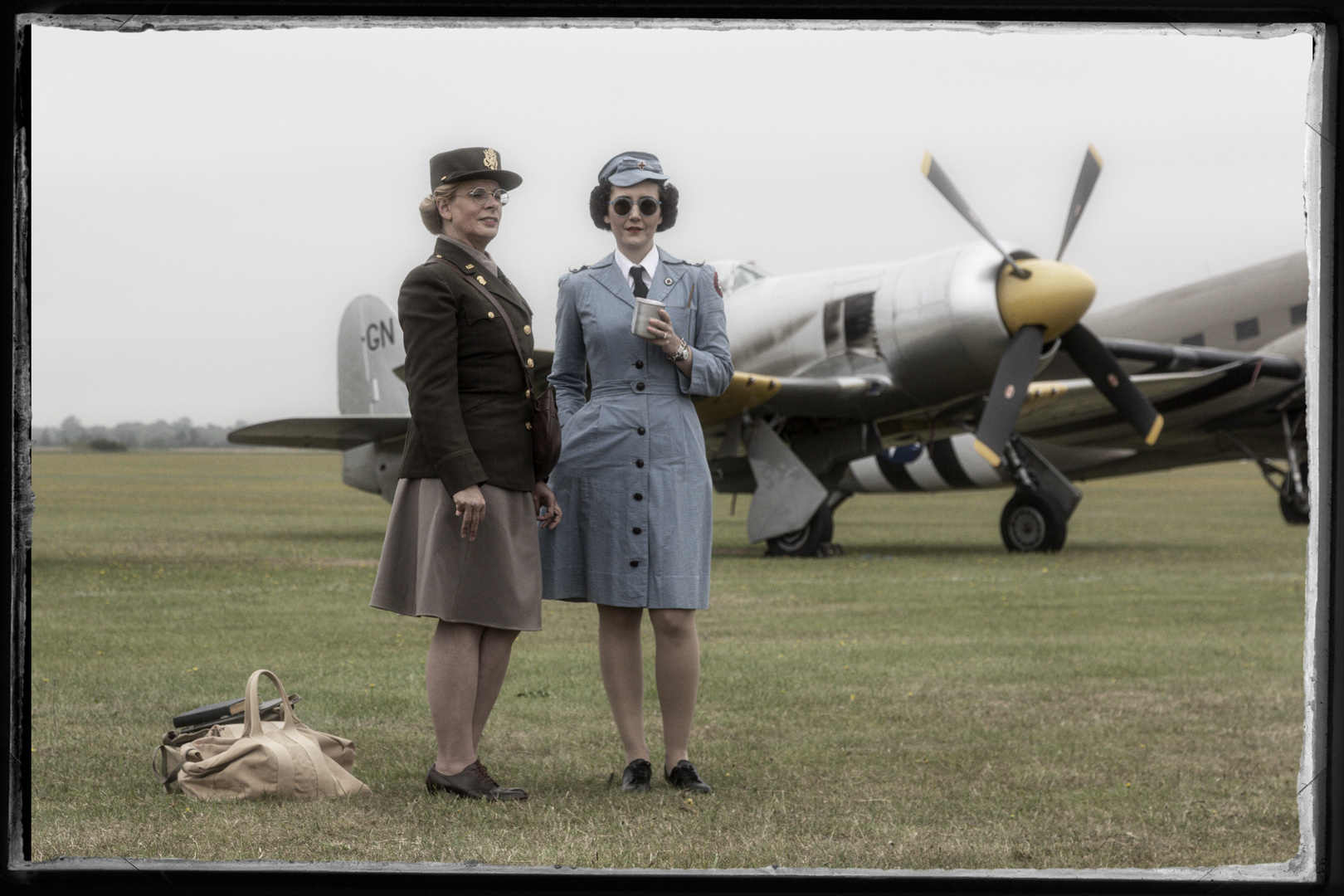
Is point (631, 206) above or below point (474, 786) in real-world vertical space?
above

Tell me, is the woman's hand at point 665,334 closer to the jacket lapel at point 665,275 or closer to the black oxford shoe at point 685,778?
the jacket lapel at point 665,275

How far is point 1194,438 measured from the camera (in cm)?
1667

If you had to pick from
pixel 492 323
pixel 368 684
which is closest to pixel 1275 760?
pixel 492 323

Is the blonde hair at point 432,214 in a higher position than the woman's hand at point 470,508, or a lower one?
higher

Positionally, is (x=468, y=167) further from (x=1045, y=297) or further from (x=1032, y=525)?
(x=1032, y=525)

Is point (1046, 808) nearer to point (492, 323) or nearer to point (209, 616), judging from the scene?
point (492, 323)

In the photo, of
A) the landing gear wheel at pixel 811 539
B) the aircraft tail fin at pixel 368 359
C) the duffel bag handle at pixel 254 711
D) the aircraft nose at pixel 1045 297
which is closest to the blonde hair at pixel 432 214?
the duffel bag handle at pixel 254 711

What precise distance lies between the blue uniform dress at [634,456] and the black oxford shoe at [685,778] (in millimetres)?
445

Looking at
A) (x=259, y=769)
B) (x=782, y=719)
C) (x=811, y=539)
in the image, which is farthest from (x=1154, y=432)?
(x=259, y=769)

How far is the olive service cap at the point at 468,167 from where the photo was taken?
306 cm

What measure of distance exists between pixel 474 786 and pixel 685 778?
0.58 metres

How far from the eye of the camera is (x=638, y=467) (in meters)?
3.22

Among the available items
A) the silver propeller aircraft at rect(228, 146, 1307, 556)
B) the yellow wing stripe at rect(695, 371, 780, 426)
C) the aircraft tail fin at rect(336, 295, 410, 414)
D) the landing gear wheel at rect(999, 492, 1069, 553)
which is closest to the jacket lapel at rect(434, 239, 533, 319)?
the silver propeller aircraft at rect(228, 146, 1307, 556)

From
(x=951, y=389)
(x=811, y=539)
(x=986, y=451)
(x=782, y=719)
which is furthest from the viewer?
(x=811, y=539)
